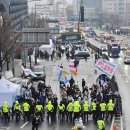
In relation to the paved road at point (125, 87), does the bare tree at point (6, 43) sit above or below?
above

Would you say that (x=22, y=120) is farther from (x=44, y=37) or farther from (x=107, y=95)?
(x=44, y=37)

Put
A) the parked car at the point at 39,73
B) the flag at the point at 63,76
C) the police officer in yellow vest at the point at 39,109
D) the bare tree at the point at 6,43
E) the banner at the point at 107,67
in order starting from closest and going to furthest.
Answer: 1. the police officer in yellow vest at the point at 39,109
2. the banner at the point at 107,67
3. the flag at the point at 63,76
4. the parked car at the point at 39,73
5. the bare tree at the point at 6,43

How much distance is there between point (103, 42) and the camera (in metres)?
113

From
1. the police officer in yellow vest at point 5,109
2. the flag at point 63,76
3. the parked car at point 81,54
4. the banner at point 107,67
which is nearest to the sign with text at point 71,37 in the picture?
the parked car at point 81,54

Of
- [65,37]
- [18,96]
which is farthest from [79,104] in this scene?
[65,37]

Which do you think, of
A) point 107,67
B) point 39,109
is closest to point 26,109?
point 39,109

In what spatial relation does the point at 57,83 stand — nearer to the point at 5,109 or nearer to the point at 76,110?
the point at 5,109

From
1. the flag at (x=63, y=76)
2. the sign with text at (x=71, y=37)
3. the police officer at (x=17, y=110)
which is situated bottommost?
the sign with text at (x=71, y=37)

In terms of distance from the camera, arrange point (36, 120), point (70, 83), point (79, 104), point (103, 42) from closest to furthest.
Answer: point (36, 120) → point (79, 104) → point (70, 83) → point (103, 42)

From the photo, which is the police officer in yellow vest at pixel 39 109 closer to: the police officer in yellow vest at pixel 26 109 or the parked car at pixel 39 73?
the police officer in yellow vest at pixel 26 109

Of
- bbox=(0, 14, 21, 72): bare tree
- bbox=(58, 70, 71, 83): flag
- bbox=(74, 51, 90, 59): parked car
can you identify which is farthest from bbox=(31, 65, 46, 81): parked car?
bbox=(74, 51, 90, 59): parked car

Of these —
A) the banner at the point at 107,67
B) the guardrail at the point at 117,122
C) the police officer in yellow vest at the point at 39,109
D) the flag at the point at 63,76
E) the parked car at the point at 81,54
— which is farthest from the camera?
the parked car at the point at 81,54

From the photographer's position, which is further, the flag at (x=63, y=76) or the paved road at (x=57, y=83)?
the flag at (x=63, y=76)

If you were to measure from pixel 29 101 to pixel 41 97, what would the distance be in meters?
1.83
